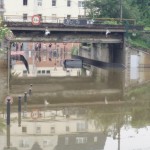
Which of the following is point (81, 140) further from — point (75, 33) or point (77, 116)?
point (75, 33)

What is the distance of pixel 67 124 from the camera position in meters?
23.0

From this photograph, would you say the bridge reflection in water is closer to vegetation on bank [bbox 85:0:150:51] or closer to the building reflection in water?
the building reflection in water

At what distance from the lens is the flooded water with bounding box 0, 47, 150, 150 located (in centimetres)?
1936

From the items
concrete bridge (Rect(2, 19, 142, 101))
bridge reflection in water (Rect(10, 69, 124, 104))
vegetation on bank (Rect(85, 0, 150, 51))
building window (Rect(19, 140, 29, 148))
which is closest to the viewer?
building window (Rect(19, 140, 29, 148))

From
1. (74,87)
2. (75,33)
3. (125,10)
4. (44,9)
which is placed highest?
(44,9)

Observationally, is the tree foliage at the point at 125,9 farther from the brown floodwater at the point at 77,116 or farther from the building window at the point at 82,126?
the building window at the point at 82,126

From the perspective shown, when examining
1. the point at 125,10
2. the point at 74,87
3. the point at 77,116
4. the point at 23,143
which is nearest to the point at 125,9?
the point at 125,10

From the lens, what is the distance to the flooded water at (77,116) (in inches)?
762

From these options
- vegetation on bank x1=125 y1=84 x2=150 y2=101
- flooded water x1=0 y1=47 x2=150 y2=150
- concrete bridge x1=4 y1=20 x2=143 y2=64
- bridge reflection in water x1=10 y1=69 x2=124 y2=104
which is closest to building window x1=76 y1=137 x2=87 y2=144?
flooded water x1=0 y1=47 x2=150 y2=150

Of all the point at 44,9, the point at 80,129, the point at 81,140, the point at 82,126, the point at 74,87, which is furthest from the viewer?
the point at 44,9

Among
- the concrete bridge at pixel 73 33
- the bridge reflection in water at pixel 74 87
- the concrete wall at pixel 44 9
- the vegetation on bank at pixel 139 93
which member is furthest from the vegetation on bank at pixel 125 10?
the vegetation on bank at pixel 139 93

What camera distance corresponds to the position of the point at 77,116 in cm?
2539

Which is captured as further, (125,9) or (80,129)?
(125,9)

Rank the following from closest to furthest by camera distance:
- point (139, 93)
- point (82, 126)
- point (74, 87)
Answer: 1. point (82, 126)
2. point (139, 93)
3. point (74, 87)
